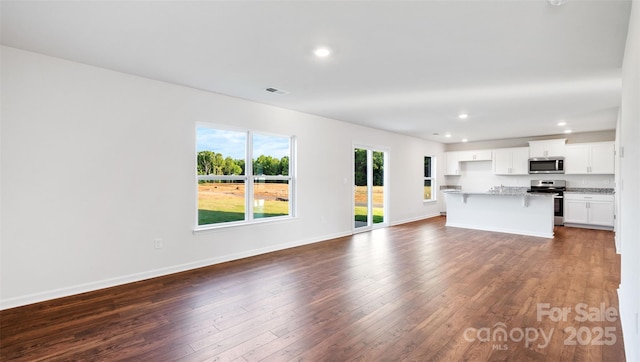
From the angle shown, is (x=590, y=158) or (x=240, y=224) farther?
(x=590, y=158)

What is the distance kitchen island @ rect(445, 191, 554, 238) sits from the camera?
6.55 meters

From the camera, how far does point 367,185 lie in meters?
7.43

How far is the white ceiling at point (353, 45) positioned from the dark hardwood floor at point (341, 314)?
2.49 m

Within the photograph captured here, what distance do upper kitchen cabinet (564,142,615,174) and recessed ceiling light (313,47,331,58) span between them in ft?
26.6

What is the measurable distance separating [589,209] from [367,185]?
551cm

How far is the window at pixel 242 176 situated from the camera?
455 cm

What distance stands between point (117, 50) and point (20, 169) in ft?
5.00

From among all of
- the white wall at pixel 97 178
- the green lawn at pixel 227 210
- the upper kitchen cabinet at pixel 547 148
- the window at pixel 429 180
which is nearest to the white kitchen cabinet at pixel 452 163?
the window at pixel 429 180

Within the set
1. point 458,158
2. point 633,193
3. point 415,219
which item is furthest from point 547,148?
point 633,193

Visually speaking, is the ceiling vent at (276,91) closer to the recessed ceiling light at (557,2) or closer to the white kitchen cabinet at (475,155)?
the recessed ceiling light at (557,2)

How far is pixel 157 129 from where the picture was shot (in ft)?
13.0

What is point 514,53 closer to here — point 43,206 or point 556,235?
point 43,206

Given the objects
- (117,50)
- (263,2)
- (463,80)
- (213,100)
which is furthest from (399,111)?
(117,50)

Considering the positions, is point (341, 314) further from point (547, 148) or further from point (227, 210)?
point (547, 148)
